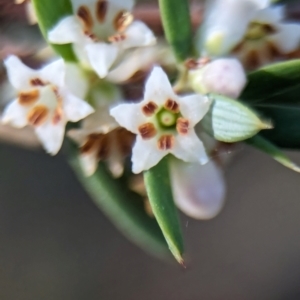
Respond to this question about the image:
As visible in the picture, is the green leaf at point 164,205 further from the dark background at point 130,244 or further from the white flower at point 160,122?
the dark background at point 130,244

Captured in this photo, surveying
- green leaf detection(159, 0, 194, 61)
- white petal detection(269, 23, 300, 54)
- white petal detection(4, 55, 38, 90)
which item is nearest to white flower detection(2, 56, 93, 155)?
white petal detection(4, 55, 38, 90)

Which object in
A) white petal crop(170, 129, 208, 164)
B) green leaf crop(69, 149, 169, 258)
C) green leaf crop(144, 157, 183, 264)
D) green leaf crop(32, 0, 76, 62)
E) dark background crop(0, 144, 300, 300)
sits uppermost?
green leaf crop(32, 0, 76, 62)

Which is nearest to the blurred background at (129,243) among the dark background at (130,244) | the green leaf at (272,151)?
the dark background at (130,244)

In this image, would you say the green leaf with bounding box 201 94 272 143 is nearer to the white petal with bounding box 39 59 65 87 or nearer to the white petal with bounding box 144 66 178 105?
the white petal with bounding box 144 66 178 105

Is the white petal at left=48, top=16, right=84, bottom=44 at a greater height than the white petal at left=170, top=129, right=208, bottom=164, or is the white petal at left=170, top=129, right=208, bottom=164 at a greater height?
the white petal at left=48, top=16, right=84, bottom=44

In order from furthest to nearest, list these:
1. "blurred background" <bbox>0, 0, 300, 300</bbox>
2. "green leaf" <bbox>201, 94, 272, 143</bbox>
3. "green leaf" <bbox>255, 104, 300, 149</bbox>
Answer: "blurred background" <bbox>0, 0, 300, 300</bbox>
"green leaf" <bbox>255, 104, 300, 149</bbox>
"green leaf" <bbox>201, 94, 272, 143</bbox>

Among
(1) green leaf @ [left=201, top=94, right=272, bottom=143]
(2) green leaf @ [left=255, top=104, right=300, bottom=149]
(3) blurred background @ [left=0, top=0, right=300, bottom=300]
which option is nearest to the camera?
(1) green leaf @ [left=201, top=94, right=272, bottom=143]
